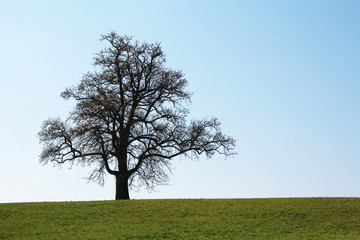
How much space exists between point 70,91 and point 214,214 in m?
16.5

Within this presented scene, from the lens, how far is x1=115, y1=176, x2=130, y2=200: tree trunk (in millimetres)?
36562

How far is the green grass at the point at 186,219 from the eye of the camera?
80.0 ft

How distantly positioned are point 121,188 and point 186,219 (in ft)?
34.8

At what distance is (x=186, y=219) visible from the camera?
89.6ft

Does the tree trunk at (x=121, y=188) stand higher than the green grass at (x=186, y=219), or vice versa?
the tree trunk at (x=121, y=188)

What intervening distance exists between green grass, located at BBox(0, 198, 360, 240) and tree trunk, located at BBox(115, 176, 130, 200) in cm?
380

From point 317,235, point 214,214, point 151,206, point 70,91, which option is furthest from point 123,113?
point 317,235

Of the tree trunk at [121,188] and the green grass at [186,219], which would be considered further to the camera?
the tree trunk at [121,188]

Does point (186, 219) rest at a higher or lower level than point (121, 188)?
lower

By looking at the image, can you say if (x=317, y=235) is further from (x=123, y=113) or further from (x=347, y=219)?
(x=123, y=113)

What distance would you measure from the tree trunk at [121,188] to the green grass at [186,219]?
3.80 meters

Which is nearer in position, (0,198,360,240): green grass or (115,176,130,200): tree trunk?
(0,198,360,240): green grass

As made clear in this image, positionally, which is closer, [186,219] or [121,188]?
[186,219]

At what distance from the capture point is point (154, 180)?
3738cm
